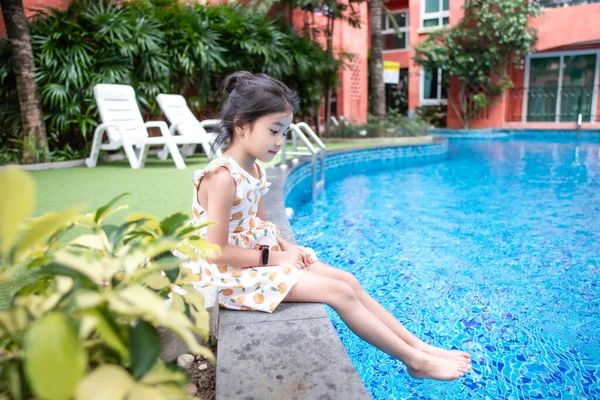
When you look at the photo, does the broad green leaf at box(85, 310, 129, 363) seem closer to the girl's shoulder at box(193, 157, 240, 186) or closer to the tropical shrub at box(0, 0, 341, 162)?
the girl's shoulder at box(193, 157, 240, 186)

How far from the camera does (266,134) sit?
1751mm

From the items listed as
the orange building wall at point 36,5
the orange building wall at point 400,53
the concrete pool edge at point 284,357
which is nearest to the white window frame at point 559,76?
the orange building wall at point 400,53

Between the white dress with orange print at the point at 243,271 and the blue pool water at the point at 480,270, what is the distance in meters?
0.77

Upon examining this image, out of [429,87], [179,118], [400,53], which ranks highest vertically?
[400,53]

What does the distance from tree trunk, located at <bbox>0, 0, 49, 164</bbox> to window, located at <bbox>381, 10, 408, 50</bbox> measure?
15190 mm

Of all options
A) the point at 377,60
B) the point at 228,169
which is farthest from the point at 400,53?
the point at 228,169

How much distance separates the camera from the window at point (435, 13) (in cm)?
1622

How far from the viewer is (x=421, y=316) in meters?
2.56

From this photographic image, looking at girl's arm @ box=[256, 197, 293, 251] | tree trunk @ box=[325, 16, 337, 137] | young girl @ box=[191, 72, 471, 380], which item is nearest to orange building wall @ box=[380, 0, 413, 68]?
tree trunk @ box=[325, 16, 337, 137]

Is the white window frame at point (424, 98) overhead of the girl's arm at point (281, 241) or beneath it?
overhead

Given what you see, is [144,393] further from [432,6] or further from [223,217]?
[432,6]

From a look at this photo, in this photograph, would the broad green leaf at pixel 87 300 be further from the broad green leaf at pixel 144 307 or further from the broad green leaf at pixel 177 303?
the broad green leaf at pixel 177 303

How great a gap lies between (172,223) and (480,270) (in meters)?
2.90

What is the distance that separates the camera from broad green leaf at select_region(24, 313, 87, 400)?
450 millimetres
